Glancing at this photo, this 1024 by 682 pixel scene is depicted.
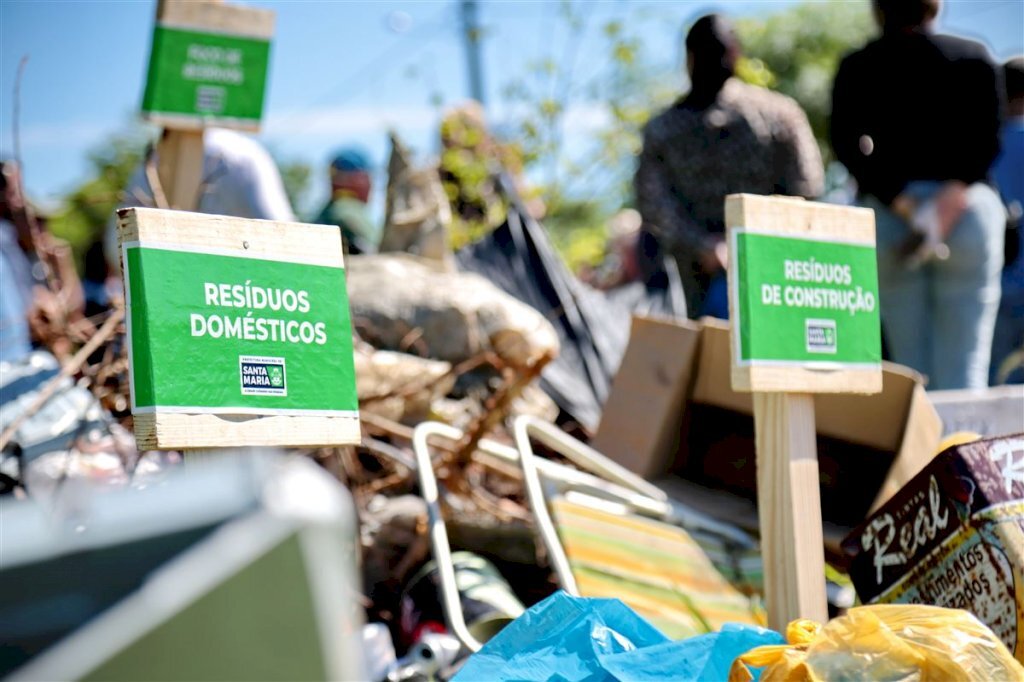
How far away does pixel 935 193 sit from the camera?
4152 millimetres

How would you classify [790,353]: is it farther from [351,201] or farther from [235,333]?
[351,201]

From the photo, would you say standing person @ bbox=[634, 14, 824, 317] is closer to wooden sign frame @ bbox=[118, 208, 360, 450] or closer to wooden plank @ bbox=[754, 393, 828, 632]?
wooden plank @ bbox=[754, 393, 828, 632]

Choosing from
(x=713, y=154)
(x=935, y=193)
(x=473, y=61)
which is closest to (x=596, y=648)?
(x=935, y=193)

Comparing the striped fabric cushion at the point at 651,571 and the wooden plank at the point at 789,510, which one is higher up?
the wooden plank at the point at 789,510

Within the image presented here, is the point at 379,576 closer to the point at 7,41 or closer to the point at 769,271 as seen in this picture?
the point at 769,271

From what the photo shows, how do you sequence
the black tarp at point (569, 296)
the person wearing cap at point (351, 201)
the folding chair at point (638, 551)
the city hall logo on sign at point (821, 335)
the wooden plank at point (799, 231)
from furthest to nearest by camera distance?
1. the person wearing cap at point (351, 201)
2. the black tarp at point (569, 296)
3. the folding chair at point (638, 551)
4. the city hall logo on sign at point (821, 335)
5. the wooden plank at point (799, 231)

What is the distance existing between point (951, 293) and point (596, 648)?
263 cm

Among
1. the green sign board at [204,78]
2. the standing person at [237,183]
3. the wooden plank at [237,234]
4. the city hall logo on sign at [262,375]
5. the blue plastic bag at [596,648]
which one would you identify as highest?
the green sign board at [204,78]

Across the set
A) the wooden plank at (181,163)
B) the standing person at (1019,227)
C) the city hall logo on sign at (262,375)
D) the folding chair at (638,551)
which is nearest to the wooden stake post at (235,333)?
the city hall logo on sign at (262,375)

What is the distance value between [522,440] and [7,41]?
252 centimetres

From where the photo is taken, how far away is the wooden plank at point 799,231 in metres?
2.34

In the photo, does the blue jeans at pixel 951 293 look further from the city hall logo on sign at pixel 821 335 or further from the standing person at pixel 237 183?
the standing person at pixel 237 183

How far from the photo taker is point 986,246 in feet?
13.8

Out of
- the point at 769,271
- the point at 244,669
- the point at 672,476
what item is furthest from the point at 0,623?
the point at 672,476
